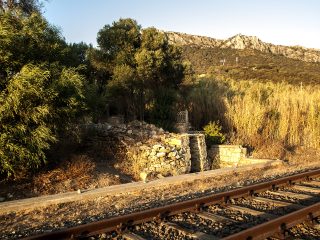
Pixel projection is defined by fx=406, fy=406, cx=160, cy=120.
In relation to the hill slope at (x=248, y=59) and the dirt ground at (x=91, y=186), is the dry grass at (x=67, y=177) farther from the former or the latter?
the hill slope at (x=248, y=59)

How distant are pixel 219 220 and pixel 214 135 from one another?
372 inches

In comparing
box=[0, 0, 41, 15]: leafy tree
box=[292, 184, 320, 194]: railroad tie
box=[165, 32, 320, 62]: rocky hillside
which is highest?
box=[165, 32, 320, 62]: rocky hillside

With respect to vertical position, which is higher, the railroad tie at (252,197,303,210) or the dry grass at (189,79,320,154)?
the dry grass at (189,79,320,154)

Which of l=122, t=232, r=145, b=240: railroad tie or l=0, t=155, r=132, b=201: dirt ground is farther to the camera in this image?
l=0, t=155, r=132, b=201: dirt ground

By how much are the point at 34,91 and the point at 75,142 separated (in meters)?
3.05

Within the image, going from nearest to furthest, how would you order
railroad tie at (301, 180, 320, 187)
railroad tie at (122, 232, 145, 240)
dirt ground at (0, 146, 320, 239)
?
railroad tie at (122, 232, 145, 240) → dirt ground at (0, 146, 320, 239) → railroad tie at (301, 180, 320, 187)

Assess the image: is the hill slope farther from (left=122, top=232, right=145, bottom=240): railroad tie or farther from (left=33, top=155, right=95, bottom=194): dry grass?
(left=122, top=232, right=145, bottom=240): railroad tie

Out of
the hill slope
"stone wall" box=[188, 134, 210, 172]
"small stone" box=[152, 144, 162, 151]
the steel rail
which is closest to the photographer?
the steel rail

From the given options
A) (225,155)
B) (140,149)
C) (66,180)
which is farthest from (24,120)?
(225,155)

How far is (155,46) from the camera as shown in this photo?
53.9 ft

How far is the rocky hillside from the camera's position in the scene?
80.7m

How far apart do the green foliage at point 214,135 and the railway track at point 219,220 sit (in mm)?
7050

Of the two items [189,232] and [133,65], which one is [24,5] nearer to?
[133,65]

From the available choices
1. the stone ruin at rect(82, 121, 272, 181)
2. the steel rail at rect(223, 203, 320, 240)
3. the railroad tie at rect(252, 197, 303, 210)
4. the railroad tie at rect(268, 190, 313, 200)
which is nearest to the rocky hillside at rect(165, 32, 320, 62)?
the stone ruin at rect(82, 121, 272, 181)
